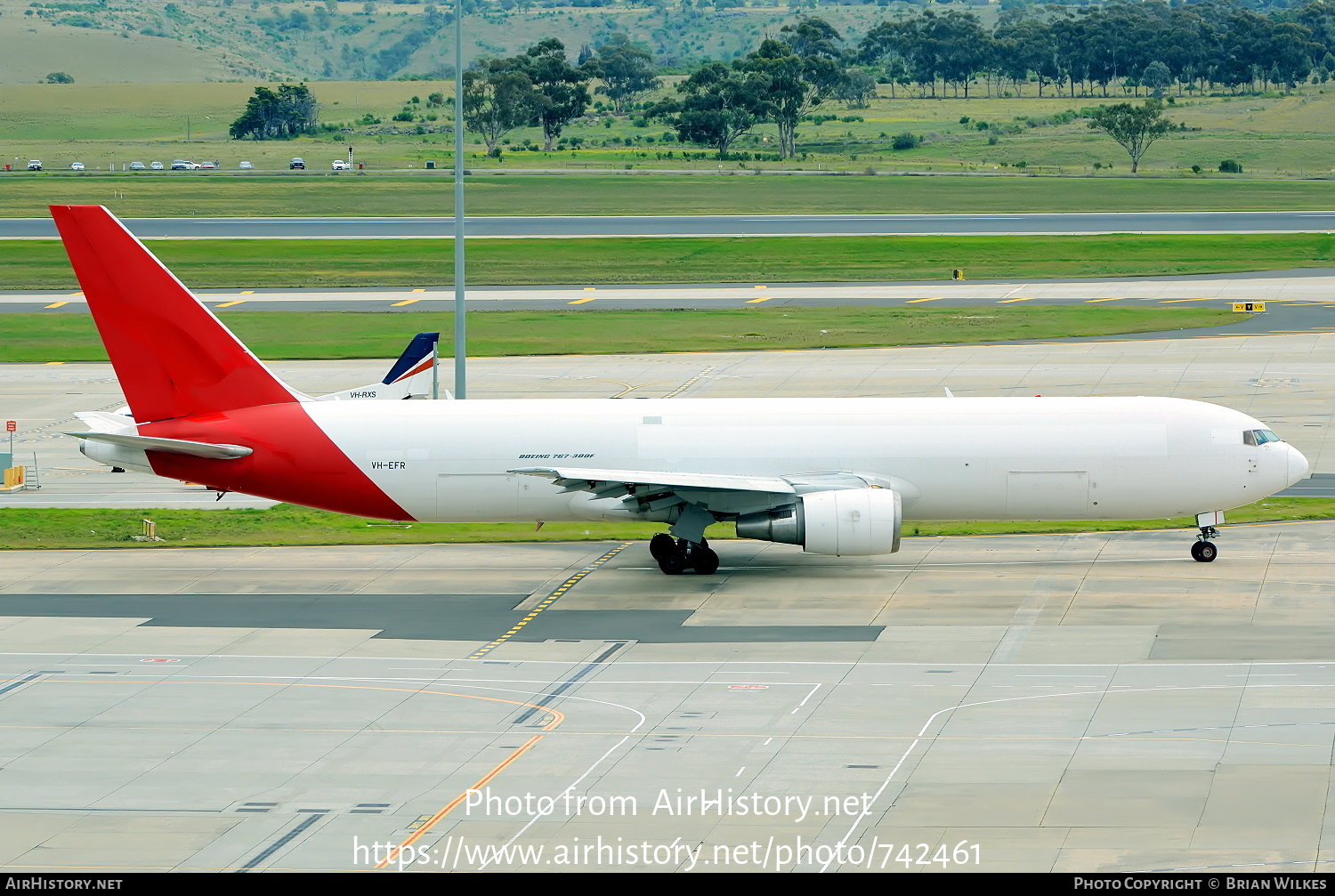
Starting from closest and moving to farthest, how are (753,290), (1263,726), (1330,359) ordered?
1. (1263,726)
2. (1330,359)
3. (753,290)

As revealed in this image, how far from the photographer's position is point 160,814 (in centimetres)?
2678

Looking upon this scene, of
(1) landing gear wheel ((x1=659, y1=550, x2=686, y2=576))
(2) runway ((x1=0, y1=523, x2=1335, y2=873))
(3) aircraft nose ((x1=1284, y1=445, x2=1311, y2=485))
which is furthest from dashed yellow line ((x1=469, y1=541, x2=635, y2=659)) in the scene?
(3) aircraft nose ((x1=1284, y1=445, x2=1311, y2=485))

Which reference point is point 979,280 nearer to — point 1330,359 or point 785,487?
point 1330,359

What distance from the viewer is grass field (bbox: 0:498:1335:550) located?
4906 centimetres

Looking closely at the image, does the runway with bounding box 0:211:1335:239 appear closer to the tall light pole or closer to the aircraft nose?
the tall light pole

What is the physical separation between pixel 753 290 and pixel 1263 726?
74.1 metres

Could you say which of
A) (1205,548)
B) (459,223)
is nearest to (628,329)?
(459,223)

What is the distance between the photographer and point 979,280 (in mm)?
105812

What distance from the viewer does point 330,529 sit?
51094 mm

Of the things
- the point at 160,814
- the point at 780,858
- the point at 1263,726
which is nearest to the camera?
the point at 780,858

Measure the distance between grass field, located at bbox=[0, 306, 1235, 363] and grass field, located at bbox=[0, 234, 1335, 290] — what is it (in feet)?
49.5

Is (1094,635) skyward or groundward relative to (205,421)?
groundward

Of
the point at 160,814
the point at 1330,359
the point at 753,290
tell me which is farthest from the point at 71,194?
the point at 160,814

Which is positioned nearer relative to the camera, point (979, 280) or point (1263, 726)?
point (1263, 726)
